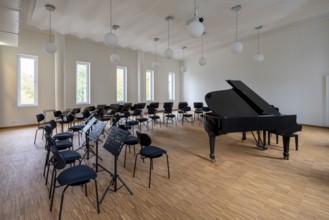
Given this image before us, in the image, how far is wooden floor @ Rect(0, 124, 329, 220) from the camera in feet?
7.02

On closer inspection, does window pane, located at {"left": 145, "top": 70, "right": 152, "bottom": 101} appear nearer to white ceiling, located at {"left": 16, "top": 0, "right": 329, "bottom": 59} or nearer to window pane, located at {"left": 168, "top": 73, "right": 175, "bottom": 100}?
window pane, located at {"left": 168, "top": 73, "right": 175, "bottom": 100}

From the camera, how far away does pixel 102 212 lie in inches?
84.1

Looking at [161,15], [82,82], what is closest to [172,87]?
[82,82]

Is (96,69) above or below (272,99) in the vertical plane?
above

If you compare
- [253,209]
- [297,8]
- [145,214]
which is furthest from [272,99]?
[145,214]

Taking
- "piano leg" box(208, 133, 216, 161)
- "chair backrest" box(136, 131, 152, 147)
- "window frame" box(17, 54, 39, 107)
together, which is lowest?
"piano leg" box(208, 133, 216, 161)

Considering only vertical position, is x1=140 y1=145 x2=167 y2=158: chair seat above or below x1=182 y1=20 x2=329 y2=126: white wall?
below

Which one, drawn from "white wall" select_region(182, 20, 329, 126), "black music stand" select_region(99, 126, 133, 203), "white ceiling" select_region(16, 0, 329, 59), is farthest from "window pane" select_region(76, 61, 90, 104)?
"white wall" select_region(182, 20, 329, 126)

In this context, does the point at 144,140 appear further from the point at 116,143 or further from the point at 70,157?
the point at 70,157

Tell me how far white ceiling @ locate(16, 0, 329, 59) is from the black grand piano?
2.71 meters

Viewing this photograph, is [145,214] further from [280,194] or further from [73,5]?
[73,5]

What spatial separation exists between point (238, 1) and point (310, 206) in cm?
495

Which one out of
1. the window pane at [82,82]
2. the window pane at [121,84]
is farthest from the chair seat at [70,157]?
the window pane at [121,84]

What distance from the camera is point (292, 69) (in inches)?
298
